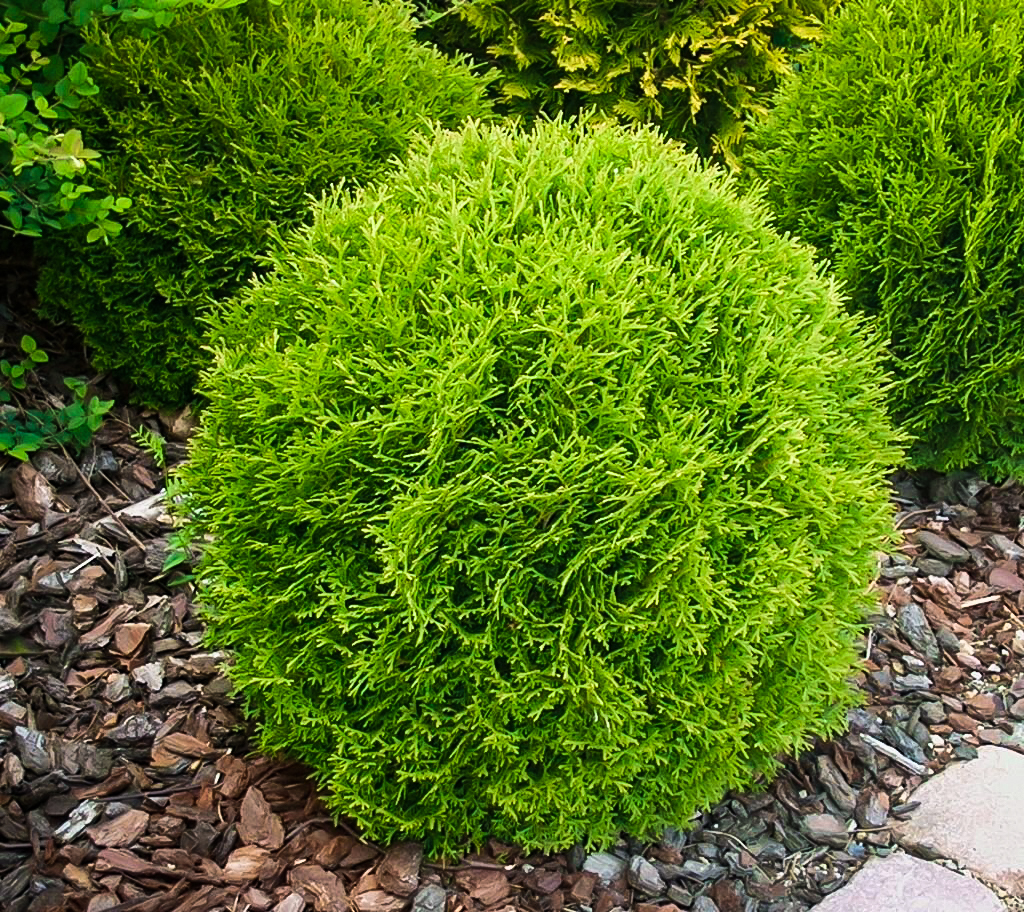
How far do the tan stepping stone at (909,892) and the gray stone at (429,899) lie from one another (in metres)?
0.95

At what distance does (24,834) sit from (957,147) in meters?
3.78

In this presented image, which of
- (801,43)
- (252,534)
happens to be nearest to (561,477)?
(252,534)

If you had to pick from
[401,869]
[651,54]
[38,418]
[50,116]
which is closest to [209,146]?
[50,116]

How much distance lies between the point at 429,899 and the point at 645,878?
553mm

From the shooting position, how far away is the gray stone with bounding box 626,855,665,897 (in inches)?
107

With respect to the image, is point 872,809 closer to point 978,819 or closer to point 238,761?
point 978,819

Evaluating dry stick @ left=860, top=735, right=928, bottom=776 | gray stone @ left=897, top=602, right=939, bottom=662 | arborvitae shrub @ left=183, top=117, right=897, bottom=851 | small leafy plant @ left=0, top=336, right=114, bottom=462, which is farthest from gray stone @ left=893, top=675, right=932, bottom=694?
small leafy plant @ left=0, top=336, right=114, bottom=462

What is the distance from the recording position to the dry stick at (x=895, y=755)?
10.4 ft

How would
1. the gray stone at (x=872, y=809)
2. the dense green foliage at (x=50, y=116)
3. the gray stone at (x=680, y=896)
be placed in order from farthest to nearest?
1. the dense green foliage at (x=50, y=116)
2. the gray stone at (x=872, y=809)
3. the gray stone at (x=680, y=896)

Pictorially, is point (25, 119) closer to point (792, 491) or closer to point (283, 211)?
point (283, 211)

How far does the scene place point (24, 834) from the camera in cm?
Answer: 277

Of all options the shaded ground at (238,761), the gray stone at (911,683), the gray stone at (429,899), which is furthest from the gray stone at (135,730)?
the gray stone at (911,683)

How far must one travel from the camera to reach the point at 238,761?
297 cm

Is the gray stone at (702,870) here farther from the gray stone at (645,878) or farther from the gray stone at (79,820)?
the gray stone at (79,820)
